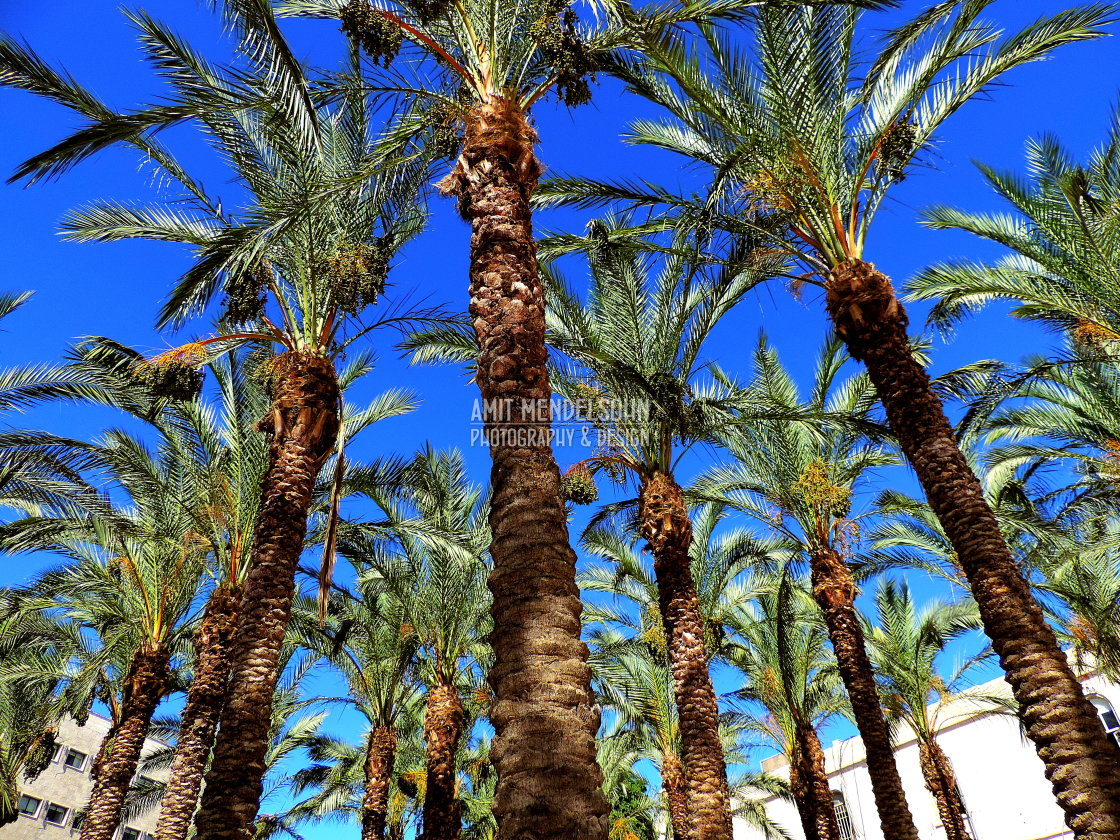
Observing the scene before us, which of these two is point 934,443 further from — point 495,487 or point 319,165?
point 319,165

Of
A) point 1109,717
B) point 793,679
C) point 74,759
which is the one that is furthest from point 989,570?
point 74,759

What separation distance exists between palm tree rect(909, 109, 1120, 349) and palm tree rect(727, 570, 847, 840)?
Answer: 7.93 metres

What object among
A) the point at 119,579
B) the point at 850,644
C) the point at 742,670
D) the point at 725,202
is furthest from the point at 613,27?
the point at 742,670

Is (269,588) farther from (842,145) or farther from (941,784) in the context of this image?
(941,784)

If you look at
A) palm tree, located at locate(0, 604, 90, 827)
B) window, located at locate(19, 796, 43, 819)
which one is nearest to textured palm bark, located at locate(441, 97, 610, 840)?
palm tree, located at locate(0, 604, 90, 827)

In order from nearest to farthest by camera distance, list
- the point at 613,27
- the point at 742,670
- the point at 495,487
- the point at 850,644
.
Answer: the point at 495,487 < the point at 613,27 < the point at 850,644 < the point at 742,670

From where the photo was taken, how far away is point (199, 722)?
1034 centimetres

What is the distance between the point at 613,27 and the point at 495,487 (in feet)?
17.7

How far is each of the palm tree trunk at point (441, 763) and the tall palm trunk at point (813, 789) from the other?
858cm

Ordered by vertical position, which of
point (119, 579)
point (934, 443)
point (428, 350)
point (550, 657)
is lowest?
point (550, 657)

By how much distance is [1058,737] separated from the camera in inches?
231

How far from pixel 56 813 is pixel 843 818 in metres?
36.5

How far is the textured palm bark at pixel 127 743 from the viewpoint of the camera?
12883 mm

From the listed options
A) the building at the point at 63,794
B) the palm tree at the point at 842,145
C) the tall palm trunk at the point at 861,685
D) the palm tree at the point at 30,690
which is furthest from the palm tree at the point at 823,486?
the building at the point at 63,794
